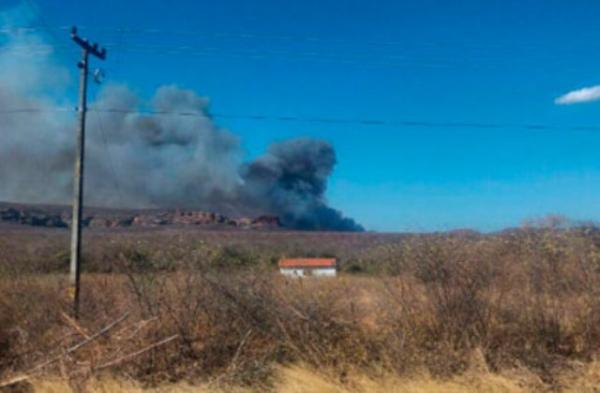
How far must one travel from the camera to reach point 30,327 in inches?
380

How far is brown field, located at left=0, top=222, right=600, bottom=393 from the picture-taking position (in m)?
8.32

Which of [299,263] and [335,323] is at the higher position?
[299,263]

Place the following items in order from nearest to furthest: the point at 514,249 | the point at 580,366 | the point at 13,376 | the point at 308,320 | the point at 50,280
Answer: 1. the point at 13,376
2. the point at 580,366
3. the point at 308,320
4. the point at 514,249
5. the point at 50,280

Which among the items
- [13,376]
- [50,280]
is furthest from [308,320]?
[50,280]

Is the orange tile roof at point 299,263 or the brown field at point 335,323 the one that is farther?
the orange tile roof at point 299,263

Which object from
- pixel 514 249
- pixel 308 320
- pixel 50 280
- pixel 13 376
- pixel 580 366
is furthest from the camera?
pixel 50 280

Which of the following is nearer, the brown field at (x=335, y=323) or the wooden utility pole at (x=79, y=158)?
the brown field at (x=335, y=323)

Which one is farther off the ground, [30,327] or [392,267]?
[392,267]

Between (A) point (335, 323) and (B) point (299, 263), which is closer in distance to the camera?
(A) point (335, 323)

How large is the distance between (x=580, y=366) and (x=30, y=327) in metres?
8.80

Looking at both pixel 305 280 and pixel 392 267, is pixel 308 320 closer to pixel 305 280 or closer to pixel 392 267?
pixel 305 280

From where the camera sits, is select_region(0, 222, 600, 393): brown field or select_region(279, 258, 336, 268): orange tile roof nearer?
select_region(0, 222, 600, 393): brown field

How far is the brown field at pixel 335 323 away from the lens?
8320mm

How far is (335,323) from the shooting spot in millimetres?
9516
